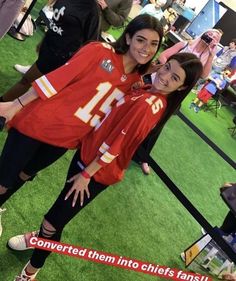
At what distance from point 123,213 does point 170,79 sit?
186 centimetres

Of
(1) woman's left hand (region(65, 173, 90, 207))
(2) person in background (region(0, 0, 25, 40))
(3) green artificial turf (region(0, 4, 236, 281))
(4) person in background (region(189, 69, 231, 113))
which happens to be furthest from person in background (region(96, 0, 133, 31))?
(4) person in background (region(189, 69, 231, 113))

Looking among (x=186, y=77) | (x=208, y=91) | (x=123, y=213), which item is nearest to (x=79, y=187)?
(x=186, y=77)

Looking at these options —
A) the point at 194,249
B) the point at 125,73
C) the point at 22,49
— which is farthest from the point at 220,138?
the point at 125,73

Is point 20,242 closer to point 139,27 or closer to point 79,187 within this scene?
point 79,187

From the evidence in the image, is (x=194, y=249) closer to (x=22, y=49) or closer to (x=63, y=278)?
(x=63, y=278)

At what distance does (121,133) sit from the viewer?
1.65m

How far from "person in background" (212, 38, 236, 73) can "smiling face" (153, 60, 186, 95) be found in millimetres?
8307

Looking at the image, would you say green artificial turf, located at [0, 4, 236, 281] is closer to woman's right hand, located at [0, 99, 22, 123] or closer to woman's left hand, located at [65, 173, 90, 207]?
woman's left hand, located at [65, 173, 90, 207]

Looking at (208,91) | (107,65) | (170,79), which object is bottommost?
(208,91)

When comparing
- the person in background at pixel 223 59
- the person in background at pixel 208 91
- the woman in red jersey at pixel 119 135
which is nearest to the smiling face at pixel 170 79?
the woman in red jersey at pixel 119 135

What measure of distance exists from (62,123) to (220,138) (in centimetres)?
590

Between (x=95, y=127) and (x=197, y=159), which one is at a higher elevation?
(x=95, y=127)

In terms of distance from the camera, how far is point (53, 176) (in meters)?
3.22

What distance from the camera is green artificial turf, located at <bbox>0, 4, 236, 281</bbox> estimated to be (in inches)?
99.3
